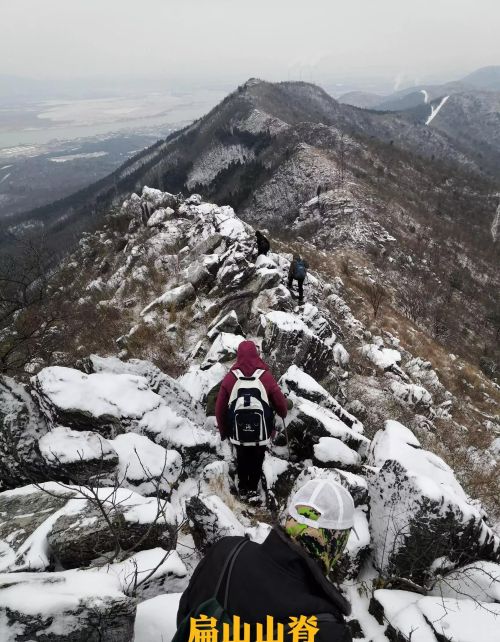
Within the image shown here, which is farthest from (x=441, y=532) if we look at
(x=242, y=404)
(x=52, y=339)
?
(x=52, y=339)

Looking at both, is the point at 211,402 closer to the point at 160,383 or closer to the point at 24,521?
the point at 160,383

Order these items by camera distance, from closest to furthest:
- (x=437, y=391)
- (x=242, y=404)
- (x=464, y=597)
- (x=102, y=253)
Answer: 1. (x=464, y=597)
2. (x=242, y=404)
3. (x=437, y=391)
4. (x=102, y=253)

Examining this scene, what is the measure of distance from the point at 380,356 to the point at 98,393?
11073 mm

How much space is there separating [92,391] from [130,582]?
3.59 m

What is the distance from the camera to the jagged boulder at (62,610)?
9.33 feet

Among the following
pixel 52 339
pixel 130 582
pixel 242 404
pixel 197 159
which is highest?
pixel 197 159

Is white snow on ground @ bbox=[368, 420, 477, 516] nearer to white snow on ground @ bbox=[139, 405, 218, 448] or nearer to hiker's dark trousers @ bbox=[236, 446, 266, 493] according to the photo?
hiker's dark trousers @ bbox=[236, 446, 266, 493]

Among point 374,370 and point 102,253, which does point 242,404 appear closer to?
point 374,370

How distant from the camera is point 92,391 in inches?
252

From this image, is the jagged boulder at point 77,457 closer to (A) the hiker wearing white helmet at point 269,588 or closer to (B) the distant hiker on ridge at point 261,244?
(A) the hiker wearing white helmet at point 269,588

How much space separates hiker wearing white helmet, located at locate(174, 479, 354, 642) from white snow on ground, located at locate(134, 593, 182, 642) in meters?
1.75

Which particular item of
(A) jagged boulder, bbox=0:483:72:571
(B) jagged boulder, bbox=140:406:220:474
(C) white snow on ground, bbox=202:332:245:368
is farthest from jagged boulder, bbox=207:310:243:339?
(A) jagged boulder, bbox=0:483:72:571

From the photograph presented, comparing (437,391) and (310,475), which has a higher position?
(310,475)

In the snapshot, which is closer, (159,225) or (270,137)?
(159,225)
